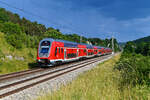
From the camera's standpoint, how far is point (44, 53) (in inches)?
542

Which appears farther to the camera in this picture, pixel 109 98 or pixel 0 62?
pixel 0 62

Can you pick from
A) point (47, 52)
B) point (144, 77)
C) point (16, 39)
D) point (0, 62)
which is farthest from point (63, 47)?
point (144, 77)

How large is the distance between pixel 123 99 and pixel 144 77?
4.86 ft

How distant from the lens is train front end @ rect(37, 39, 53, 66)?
13547mm

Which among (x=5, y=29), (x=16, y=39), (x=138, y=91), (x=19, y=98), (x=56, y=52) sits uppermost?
(x=5, y=29)

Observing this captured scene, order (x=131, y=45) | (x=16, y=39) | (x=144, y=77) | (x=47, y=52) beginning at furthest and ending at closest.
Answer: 1. (x=16, y=39)
2. (x=131, y=45)
3. (x=47, y=52)
4. (x=144, y=77)

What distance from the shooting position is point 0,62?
12.6 meters

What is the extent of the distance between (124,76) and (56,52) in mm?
9780

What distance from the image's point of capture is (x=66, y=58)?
55.9 feet

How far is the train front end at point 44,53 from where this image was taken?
1355 centimetres

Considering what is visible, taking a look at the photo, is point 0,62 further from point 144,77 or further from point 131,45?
point 131,45

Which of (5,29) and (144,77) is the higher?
(5,29)

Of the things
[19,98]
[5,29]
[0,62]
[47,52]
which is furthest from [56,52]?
[5,29]

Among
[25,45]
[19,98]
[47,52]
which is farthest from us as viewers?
[25,45]
